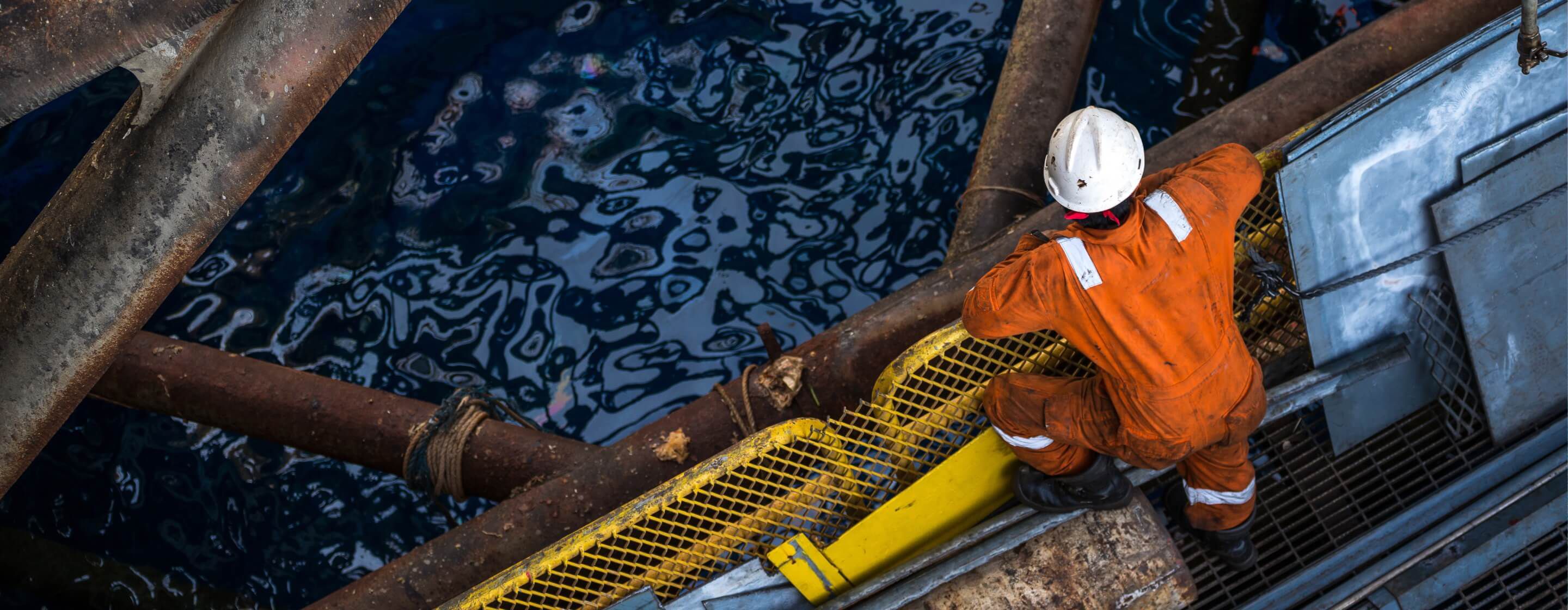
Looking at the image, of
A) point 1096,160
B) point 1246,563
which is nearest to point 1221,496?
point 1246,563

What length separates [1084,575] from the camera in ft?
11.2

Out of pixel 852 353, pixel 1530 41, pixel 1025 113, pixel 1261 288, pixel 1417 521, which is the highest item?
pixel 1530 41

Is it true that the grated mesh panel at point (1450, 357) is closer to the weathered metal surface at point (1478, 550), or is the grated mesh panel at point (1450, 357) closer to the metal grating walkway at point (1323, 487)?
the metal grating walkway at point (1323, 487)

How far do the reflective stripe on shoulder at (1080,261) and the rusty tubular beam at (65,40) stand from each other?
2.21 metres

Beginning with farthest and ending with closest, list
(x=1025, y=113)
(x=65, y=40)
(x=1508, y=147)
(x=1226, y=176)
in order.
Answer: (x=1025, y=113)
(x=1508, y=147)
(x=1226, y=176)
(x=65, y=40)

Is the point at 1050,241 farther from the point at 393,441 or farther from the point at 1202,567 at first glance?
the point at 393,441

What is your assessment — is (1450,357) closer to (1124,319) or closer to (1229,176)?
(1229,176)

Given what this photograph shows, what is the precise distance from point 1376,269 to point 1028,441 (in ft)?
4.13

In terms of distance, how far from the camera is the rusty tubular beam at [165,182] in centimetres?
244

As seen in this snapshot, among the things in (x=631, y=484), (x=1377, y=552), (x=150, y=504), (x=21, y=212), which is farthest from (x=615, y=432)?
(x=21, y=212)

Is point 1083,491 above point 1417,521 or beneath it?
above

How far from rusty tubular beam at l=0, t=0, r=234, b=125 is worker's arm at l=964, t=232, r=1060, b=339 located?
6.88ft

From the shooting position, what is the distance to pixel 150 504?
5484 millimetres

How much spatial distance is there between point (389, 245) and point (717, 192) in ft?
6.16
